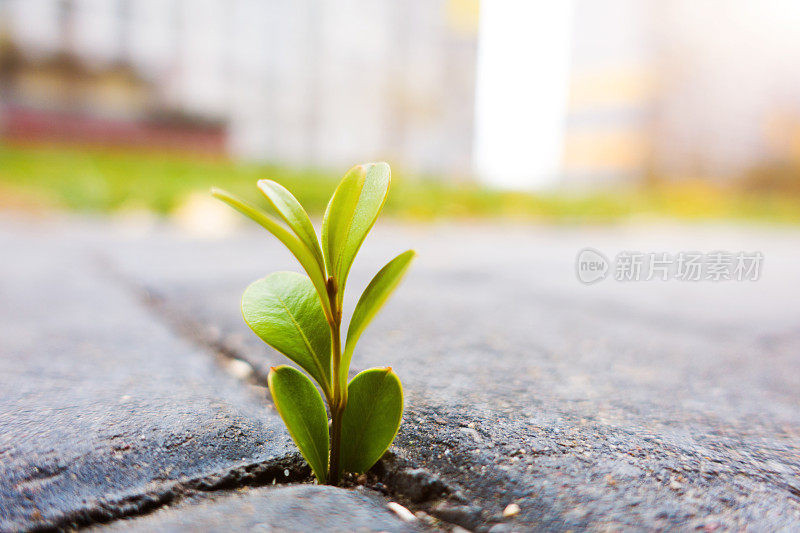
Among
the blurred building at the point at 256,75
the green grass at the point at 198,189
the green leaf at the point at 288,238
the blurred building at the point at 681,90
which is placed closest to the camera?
the green leaf at the point at 288,238

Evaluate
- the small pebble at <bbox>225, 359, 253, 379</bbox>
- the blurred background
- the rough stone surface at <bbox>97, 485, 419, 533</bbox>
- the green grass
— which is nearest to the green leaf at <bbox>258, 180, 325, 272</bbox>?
the rough stone surface at <bbox>97, 485, 419, 533</bbox>

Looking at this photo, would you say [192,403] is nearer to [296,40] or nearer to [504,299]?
[504,299]

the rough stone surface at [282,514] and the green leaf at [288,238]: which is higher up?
the green leaf at [288,238]

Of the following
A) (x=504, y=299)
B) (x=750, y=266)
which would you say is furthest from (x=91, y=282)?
(x=750, y=266)

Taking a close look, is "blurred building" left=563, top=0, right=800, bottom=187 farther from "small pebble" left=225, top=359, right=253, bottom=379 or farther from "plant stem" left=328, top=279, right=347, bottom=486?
"plant stem" left=328, top=279, right=347, bottom=486

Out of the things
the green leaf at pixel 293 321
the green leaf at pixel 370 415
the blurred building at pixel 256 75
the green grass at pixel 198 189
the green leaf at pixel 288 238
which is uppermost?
the blurred building at pixel 256 75

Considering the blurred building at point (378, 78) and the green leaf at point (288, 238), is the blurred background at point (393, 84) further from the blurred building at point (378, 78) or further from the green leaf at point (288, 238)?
the green leaf at point (288, 238)

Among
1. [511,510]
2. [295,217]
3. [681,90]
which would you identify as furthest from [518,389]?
[681,90]

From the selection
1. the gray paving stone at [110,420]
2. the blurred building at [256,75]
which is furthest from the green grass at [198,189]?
the blurred building at [256,75]
